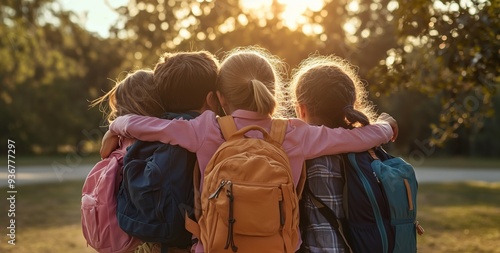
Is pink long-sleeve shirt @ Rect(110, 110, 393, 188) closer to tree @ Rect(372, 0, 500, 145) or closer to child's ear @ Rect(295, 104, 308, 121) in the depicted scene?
child's ear @ Rect(295, 104, 308, 121)

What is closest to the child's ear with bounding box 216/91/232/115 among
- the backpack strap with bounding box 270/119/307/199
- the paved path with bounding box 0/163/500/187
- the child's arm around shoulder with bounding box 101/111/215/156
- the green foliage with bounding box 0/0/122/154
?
the child's arm around shoulder with bounding box 101/111/215/156

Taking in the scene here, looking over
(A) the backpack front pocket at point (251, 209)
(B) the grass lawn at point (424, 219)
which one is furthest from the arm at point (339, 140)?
(B) the grass lawn at point (424, 219)

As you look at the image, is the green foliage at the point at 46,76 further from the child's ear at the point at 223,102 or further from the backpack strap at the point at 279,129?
the backpack strap at the point at 279,129

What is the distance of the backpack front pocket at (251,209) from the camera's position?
8.57ft

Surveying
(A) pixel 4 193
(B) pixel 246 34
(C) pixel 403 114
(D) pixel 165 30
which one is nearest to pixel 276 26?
(B) pixel 246 34

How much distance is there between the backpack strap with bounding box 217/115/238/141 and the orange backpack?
0.36ft

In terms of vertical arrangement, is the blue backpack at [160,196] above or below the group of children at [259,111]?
below

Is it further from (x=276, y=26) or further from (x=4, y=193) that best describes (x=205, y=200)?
(x=4, y=193)

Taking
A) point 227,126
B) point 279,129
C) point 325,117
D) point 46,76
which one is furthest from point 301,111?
point 46,76

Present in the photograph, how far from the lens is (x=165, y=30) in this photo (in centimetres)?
705

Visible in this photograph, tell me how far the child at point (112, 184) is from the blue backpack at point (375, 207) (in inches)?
29.7

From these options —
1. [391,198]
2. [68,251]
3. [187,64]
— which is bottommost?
[68,251]

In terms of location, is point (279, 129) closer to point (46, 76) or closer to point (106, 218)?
point (106, 218)

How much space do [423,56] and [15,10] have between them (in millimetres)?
11387
